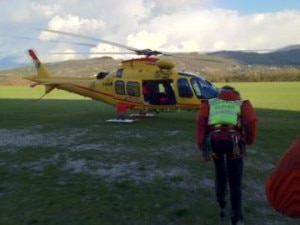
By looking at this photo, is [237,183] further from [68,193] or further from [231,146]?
[68,193]

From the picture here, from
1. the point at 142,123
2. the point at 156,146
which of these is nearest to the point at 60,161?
the point at 156,146

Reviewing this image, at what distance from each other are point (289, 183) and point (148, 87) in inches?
587

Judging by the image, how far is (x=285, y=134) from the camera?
13.3m

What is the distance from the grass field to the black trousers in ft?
1.43

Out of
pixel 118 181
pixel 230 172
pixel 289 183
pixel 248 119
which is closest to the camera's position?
pixel 289 183

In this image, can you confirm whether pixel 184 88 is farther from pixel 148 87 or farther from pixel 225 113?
pixel 225 113

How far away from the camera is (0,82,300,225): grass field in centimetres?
616

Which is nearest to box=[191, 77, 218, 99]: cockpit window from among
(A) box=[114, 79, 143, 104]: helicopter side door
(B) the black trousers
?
(A) box=[114, 79, 143, 104]: helicopter side door

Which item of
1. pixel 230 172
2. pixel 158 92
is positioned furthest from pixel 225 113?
pixel 158 92

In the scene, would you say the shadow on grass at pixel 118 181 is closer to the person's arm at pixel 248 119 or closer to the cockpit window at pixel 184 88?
the person's arm at pixel 248 119

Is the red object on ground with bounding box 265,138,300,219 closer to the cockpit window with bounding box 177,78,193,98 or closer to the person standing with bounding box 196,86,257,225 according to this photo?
the person standing with bounding box 196,86,257,225

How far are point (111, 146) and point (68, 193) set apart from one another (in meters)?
4.05

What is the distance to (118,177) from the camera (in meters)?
8.00

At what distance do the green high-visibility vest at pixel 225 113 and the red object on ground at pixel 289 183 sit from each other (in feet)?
14.7
